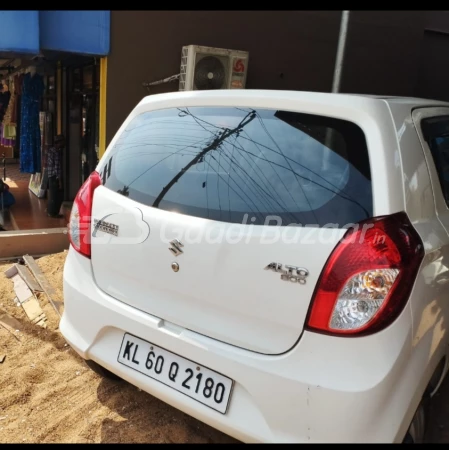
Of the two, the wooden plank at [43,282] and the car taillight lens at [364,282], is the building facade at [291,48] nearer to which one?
the wooden plank at [43,282]

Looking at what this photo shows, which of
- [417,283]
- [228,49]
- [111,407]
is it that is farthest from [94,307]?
[228,49]

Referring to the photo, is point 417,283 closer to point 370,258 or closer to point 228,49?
point 370,258

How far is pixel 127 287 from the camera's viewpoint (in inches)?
81.7

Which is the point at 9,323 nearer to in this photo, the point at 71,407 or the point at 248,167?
the point at 71,407

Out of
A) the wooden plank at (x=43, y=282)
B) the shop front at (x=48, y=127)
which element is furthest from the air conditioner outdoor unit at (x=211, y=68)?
the wooden plank at (x=43, y=282)

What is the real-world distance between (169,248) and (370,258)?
2.67 feet

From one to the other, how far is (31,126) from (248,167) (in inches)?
274

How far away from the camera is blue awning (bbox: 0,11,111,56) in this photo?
181 inches

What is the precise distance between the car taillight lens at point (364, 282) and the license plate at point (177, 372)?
493mm

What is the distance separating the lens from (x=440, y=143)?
7.30ft

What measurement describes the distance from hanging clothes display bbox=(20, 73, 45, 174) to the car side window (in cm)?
701

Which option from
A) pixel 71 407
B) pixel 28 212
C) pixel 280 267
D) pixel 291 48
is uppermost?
pixel 291 48

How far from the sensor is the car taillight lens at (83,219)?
2.25 m

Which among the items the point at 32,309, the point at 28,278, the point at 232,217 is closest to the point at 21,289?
the point at 28,278
